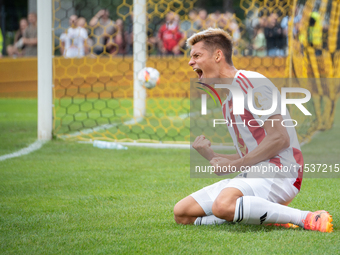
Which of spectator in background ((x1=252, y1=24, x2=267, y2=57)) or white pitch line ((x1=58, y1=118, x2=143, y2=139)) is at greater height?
spectator in background ((x1=252, y1=24, x2=267, y2=57))

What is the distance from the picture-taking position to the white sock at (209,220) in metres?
2.81

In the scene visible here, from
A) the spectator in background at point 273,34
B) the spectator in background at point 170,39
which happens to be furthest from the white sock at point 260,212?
the spectator in background at point 170,39

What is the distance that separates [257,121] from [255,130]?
8 centimetres

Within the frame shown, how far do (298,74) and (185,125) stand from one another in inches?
88.9

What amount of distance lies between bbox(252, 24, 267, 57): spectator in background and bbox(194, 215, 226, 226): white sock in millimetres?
7236

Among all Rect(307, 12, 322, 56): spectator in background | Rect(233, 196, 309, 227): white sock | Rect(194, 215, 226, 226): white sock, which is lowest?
Rect(194, 215, 226, 226): white sock

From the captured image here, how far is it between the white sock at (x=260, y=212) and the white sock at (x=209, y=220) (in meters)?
0.23

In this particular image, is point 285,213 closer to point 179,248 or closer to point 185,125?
point 179,248

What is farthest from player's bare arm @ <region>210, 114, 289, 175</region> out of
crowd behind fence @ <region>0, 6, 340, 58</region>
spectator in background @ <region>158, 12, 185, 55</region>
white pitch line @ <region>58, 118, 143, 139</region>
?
spectator in background @ <region>158, 12, 185, 55</region>

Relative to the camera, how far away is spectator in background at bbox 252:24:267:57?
389 inches

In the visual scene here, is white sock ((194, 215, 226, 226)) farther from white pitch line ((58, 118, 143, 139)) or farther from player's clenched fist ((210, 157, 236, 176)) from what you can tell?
white pitch line ((58, 118, 143, 139))

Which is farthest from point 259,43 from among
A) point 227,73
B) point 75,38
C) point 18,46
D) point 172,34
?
point 227,73

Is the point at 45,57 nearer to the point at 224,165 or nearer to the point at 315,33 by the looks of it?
the point at 224,165

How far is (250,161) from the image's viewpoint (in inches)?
102
